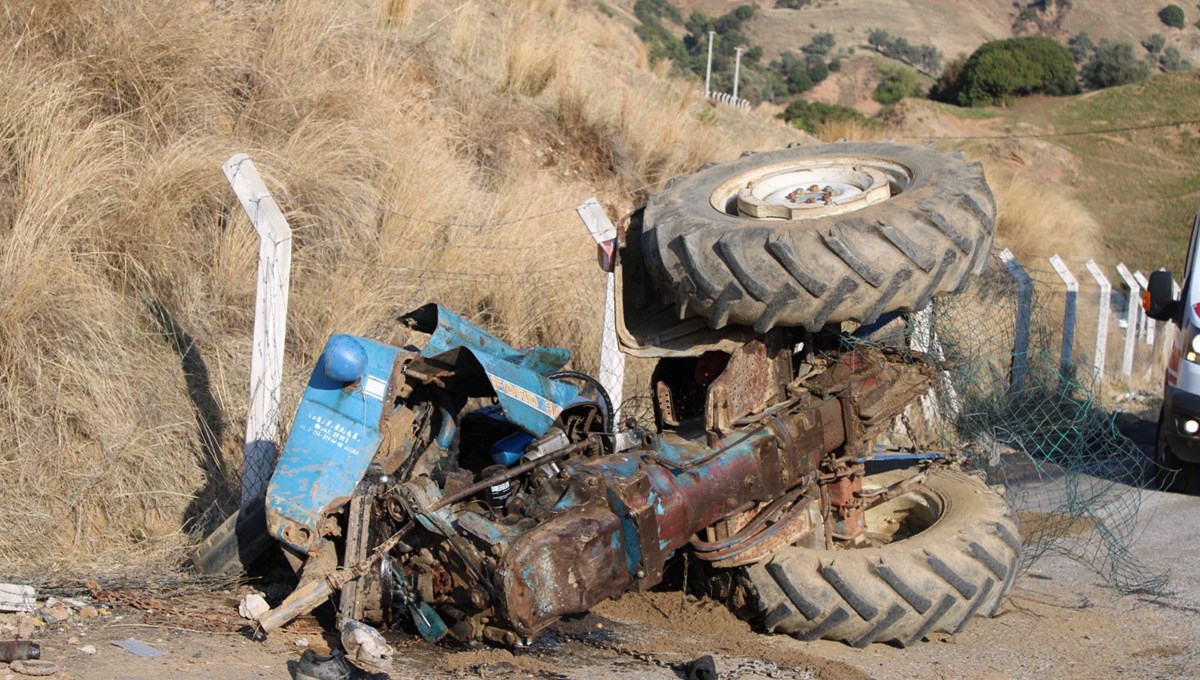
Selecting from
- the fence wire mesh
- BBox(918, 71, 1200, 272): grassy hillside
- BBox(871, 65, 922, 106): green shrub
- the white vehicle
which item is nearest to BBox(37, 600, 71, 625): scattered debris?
the fence wire mesh

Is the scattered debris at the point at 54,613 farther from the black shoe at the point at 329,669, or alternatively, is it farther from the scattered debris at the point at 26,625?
the black shoe at the point at 329,669

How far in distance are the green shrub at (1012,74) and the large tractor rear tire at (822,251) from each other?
38.7m

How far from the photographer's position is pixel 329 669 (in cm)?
412

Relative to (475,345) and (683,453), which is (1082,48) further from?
(683,453)

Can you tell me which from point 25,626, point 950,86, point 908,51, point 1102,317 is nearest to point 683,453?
point 25,626

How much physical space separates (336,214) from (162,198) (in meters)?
1.21

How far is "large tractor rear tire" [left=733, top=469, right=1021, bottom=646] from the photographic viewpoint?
4.84m

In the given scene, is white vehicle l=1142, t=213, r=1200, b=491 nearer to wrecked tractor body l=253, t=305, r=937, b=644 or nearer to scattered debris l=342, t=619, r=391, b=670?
wrecked tractor body l=253, t=305, r=937, b=644

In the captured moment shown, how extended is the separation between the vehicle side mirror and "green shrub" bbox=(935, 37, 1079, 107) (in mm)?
34355

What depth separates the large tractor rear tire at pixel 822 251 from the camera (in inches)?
193

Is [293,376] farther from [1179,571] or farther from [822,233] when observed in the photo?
[1179,571]

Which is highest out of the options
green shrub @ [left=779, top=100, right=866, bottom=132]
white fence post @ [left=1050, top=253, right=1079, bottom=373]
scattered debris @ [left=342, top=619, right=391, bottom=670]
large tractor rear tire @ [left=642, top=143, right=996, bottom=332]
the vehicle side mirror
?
large tractor rear tire @ [left=642, top=143, right=996, bottom=332]

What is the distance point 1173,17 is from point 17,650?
80504mm

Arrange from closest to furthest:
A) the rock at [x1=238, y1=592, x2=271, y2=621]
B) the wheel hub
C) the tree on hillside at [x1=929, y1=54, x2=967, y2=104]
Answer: the rock at [x1=238, y1=592, x2=271, y2=621], the wheel hub, the tree on hillside at [x1=929, y1=54, x2=967, y2=104]
